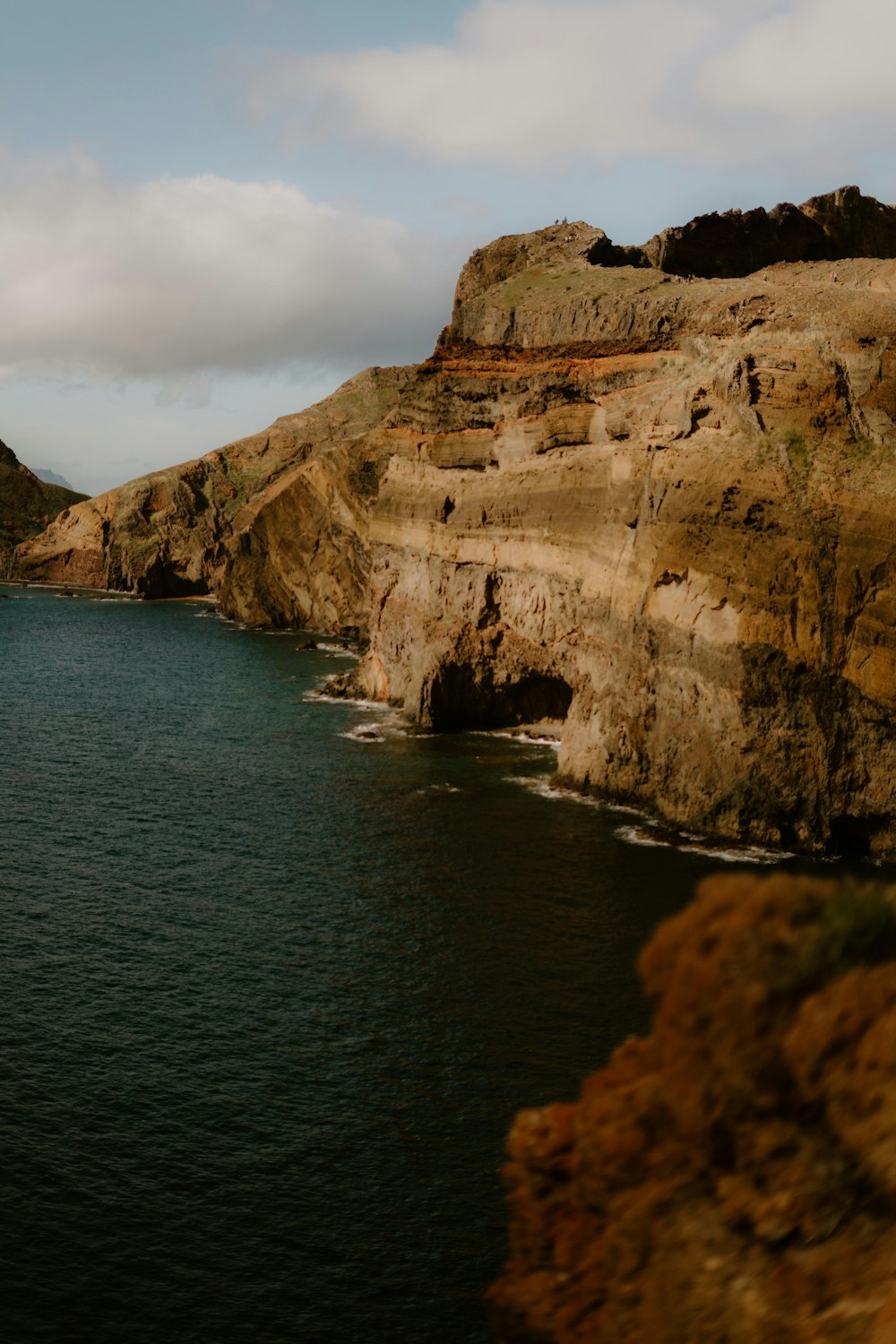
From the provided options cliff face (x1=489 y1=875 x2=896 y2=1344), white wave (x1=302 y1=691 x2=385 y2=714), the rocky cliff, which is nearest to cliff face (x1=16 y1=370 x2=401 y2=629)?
the rocky cliff

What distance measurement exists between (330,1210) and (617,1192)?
1488cm

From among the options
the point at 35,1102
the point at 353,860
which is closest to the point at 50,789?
the point at 353,860

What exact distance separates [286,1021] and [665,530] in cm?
3200

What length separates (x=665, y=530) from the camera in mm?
55906

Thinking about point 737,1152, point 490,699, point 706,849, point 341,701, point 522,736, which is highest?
point 490,699

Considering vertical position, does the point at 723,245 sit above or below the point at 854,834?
above

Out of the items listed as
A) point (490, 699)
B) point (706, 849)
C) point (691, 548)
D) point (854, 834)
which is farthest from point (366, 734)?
point (854, 834)

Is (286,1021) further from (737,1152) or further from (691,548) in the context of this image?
(691,548)

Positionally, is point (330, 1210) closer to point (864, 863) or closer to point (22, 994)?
point (22, 994)

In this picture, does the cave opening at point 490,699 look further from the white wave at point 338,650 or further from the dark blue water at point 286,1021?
the white wave at point 338,650

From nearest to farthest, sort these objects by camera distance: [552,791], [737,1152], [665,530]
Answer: [737,1152]
[665,530]
[552,791]

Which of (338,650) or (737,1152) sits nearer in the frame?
(737,1152)

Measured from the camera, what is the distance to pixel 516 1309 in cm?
1341

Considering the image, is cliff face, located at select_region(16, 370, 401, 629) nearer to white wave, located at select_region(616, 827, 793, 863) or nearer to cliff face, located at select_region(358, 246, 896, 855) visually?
cliff face, located at select_region(358, 246, 896, 855)
